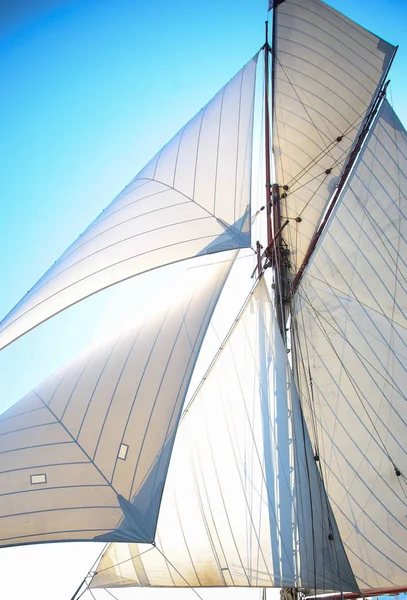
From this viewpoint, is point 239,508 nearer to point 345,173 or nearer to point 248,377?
point 248,377

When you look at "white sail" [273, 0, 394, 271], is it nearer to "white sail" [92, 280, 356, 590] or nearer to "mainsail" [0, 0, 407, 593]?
"mainsail" [0, 0, 407, 593]

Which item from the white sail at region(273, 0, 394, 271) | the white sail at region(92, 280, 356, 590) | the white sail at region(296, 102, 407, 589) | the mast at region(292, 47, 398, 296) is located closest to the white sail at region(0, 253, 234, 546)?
the white sail at region(92, 280, 356, 590)

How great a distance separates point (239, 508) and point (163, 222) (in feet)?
13.4

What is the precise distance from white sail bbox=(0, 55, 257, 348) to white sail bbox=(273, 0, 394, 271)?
4.02 m

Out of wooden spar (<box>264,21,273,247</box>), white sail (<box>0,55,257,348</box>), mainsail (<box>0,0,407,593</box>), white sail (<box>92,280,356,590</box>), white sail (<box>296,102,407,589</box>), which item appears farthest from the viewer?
wooden spar (<box>264,21,273,247</box>)

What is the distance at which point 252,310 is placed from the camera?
8227mm

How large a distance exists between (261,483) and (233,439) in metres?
0.76

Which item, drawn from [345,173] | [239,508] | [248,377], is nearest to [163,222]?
Answer: [248,377]

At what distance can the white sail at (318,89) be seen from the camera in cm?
1071

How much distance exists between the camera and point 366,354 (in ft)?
28.8

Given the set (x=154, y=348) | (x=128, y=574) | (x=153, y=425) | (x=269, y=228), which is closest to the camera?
(x=153, y=425)

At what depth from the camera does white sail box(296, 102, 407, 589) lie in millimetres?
7477

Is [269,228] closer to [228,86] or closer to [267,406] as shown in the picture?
[228,86]

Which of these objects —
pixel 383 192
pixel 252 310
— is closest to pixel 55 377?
pixel 252 310
